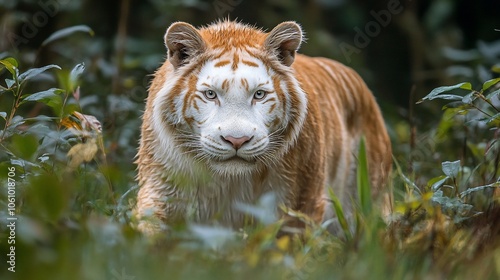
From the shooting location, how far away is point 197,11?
9461mm

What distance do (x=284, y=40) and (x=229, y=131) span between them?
2.23ft

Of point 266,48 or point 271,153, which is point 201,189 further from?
point 266,48

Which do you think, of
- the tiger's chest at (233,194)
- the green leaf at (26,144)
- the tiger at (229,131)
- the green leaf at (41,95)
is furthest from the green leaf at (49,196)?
the tiger's chest at (233,194)

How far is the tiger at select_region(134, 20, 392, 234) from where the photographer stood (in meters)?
4.19

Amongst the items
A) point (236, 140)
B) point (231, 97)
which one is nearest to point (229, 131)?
point (236, 140)

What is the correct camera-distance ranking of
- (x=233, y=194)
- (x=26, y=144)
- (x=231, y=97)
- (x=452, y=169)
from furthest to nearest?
(x=233, y=194)
(x=231, y=97)
(x=452, y=169)
(x=26, y=144)

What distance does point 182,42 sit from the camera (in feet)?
14.5

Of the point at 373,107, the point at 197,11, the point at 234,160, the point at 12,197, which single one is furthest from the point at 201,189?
the point at 197,11

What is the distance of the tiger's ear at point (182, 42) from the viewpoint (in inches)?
172

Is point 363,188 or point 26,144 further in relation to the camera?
point 363,188

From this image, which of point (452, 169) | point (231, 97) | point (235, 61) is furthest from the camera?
point (235, 61)

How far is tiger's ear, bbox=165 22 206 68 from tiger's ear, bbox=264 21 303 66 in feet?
1.10

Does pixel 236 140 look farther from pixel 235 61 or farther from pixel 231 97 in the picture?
pixel 235 61

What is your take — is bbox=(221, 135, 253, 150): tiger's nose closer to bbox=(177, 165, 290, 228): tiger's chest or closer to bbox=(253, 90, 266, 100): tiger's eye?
bbox=(253, 90, 266, 100): tiger's eye
